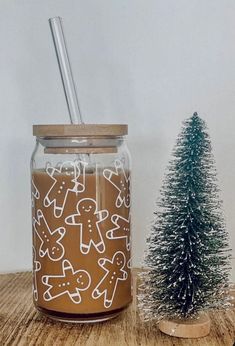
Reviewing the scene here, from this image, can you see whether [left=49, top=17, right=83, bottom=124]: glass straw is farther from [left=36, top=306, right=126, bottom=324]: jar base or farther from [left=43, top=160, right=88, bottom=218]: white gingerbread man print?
[left=36, top=306, right=126, bottom=324]: jar base

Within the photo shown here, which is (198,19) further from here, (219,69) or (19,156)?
(19,156)

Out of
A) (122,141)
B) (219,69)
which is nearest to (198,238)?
(122,141)

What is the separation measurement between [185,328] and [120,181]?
0.66 ft

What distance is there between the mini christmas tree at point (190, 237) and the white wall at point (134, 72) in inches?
10.4

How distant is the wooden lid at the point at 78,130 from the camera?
63cm

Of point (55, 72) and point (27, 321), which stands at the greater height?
point (55, 72)

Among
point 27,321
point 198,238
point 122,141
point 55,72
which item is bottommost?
point 27,321

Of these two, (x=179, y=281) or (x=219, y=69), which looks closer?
(x=179, y=281)

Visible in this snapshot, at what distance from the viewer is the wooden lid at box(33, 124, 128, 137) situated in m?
Result: 0.63

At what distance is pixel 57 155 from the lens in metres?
0.66

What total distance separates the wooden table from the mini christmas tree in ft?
0.11

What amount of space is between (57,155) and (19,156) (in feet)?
0.89

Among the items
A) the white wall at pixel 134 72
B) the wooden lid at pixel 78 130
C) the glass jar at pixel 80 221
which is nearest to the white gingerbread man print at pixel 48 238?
the glass jar at pixel 80 221

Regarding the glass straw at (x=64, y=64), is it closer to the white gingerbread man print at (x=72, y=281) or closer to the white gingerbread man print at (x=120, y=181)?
the white gingerbread man print at (x=120, y=181)
